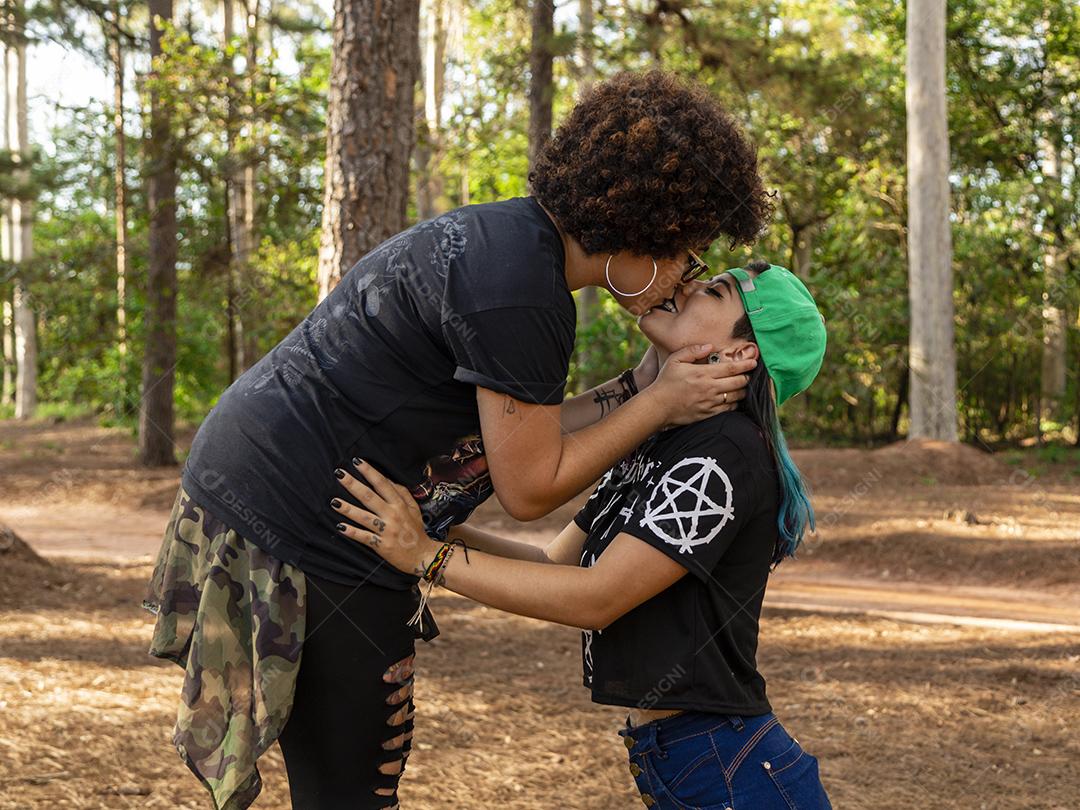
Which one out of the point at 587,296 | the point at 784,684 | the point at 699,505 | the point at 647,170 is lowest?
the point at 784,684

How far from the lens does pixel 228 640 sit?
1.99m

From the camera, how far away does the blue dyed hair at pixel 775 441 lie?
6.60 feet

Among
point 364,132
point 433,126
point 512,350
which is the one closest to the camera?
point 512,350

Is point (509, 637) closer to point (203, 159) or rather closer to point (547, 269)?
point (547, 269)

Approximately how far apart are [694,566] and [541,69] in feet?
48.5

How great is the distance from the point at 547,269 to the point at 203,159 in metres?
13.1

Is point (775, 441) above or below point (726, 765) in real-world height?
above

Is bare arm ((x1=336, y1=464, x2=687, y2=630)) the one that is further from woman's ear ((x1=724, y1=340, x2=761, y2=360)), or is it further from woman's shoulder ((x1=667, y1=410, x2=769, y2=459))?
woman's ear ((x1=724, y1=340, x2=761, y2=360))

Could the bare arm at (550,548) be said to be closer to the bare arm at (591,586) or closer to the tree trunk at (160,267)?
the bare arm at (591,586)

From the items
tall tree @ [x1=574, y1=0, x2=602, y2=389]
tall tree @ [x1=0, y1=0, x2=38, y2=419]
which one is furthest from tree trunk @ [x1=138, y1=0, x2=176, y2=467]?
tall tree @ [x1=0, y1=0, x2=38, y2=419]

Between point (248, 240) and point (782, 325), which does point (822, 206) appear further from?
point (782, 325)

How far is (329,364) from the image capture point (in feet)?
6.51

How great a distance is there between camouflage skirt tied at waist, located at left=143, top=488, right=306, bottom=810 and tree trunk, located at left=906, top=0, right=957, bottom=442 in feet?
38.4

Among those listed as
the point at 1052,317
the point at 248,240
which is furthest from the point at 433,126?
the point at 1052,317
